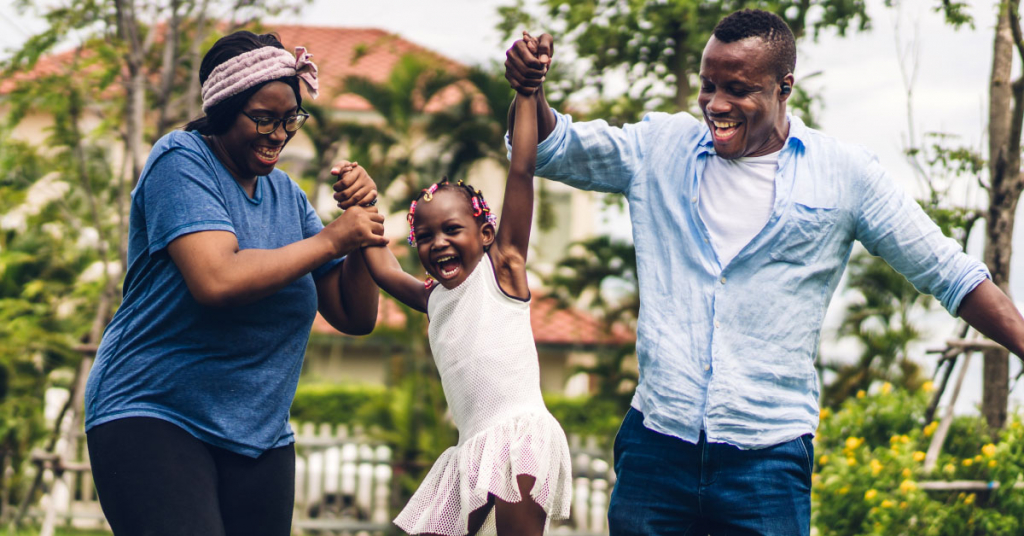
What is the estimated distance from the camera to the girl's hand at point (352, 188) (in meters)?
3.05

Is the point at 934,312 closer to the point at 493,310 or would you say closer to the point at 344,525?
the point at 344,525

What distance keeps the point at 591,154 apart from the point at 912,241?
939 mm

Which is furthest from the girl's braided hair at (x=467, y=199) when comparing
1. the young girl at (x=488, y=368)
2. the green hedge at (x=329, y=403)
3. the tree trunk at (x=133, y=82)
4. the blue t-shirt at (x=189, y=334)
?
the green hedge at (x=329, y=403)

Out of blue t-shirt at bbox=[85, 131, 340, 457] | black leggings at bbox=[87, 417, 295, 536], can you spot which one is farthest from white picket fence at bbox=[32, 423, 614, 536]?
black leggings at bbox=[87, 417, 295, 536]

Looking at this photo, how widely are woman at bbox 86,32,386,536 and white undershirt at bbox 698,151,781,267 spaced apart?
0.95 m

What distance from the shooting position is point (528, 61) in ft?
9.34

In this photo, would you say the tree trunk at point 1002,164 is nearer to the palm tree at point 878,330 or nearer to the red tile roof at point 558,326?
the red tile roof at point 558,326

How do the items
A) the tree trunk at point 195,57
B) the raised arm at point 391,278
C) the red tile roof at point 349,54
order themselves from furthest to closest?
1. the red tile roof at point 349,54
2. the tree trunk at point 195,57
3. the raised arm at point 391,278

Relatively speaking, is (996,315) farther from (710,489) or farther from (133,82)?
(133,82)

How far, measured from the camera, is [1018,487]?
5.19 meters

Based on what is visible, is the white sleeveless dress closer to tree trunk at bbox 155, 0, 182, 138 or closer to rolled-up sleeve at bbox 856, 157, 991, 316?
rolled-up sleeve at bbox 856, 157, 991, 316

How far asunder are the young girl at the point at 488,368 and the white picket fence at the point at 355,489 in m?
7.48

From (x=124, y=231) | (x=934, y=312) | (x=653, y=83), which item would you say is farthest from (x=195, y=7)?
(x=934, y=312)

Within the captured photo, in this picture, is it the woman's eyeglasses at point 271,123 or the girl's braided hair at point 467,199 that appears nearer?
the woman's eyeglasses at point 271,123
